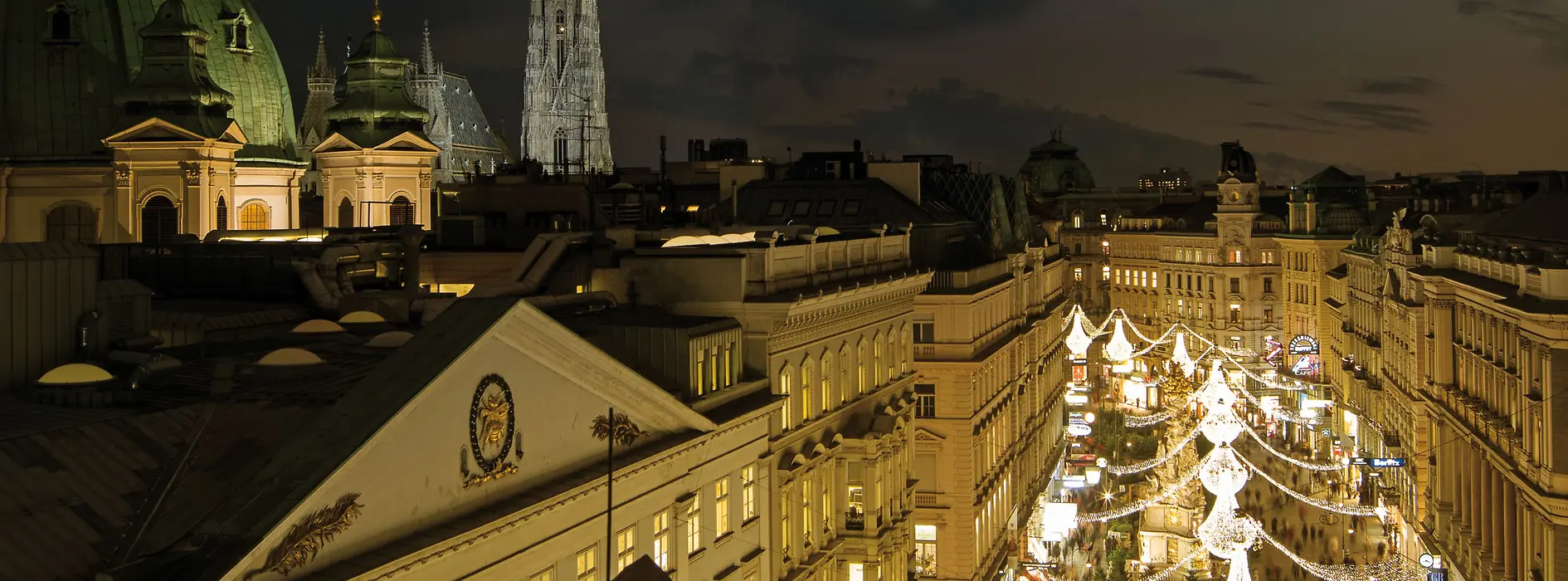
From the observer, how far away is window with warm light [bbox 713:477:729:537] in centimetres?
2864

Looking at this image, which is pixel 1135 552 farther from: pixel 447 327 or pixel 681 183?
pixel 447 327

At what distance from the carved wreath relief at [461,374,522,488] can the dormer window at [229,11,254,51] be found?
55.2 m

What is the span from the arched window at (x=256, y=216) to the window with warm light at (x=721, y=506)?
4586 cm

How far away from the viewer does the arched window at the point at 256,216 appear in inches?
2766

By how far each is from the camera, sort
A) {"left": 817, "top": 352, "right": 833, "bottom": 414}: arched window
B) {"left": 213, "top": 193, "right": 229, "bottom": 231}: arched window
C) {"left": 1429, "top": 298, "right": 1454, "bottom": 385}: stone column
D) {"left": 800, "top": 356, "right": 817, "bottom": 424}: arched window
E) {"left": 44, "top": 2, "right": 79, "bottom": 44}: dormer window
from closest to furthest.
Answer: {"left": 800, "top": 356, "right": 817, "bottom": 424}: arched window → {"left": 817, "top": 352, "right": 833, "bottom": 414}: arched window → {"left": 1429, "top": 298, "right": 1454, "bottom": 385}: stone column → {"left": 44, "top": 2, "right": 79, "bottom": 44}: dormer window → {"left": 213, "top": 193, "right": 229, "bottom": 231}: arched window

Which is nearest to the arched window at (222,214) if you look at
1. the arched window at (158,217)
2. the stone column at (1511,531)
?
the arched window at (158,217)

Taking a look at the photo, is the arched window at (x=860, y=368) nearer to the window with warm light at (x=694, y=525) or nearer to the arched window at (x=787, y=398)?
the arched window at (x=787, y=398)

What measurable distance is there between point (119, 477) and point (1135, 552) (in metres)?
59.7

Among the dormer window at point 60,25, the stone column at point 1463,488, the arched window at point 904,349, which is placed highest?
the dormer window at point 60,25

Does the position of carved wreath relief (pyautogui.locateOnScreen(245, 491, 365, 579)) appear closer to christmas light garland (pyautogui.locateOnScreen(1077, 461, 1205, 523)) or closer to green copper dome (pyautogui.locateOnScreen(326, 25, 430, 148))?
→ christmas light garland (pyautogui.locateOnScreen(1077, 461, 1205, 523))

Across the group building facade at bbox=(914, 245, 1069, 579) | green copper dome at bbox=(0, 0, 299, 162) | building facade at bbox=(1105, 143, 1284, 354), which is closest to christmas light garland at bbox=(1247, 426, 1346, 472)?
building facade at bbox=(914, 245, 1069, 579)

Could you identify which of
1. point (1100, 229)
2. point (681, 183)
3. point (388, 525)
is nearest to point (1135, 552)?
point (681, 183)

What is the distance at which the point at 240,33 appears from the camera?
236ft

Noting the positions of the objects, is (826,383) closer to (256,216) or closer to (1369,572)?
(1369,572)
